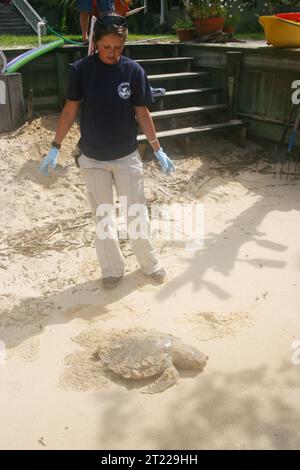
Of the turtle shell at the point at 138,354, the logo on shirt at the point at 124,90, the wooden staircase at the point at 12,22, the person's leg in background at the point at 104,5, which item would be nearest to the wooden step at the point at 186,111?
the person's leg in background at the point at 104,5

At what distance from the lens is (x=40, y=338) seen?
3.34 m

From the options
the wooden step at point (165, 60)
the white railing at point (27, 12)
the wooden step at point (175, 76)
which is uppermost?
the white railing at point (27, 12)

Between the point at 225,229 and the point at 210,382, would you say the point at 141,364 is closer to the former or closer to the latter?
the point at 210,382

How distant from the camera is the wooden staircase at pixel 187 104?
6.85 m

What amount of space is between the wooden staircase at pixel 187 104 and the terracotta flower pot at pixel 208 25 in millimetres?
703

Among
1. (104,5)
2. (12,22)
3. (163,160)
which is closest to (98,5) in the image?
(104,5)

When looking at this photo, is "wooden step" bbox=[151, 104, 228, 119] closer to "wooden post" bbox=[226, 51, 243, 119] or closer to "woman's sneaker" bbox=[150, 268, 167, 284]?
"wooden post" bbox=[226, 51, 243, 119]

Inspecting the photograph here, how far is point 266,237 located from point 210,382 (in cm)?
229

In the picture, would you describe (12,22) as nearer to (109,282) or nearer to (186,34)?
(186,34)

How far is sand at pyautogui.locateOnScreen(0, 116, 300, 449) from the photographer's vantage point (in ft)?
8.52

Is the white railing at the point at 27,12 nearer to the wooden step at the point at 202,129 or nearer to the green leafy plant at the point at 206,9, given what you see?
the green leafy plant at the point at 206,9

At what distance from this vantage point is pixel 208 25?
787 centimetres

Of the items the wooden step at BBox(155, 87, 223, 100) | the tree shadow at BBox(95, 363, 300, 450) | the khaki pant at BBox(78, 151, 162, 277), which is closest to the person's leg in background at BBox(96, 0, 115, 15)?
the wooden step at BBox(155, 87, 223, 100)
